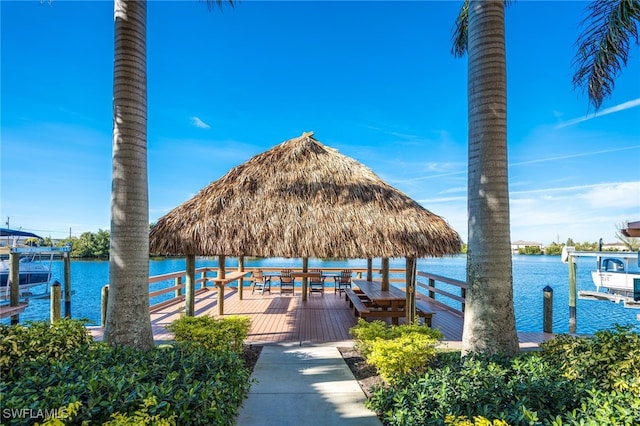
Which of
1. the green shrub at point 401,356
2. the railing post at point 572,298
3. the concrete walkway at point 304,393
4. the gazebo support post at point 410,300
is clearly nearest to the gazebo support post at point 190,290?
the concrete walkway at point 304,393

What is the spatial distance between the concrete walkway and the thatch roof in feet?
6.70

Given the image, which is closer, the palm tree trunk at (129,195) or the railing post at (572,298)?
the palm tree trunk at (129,195)

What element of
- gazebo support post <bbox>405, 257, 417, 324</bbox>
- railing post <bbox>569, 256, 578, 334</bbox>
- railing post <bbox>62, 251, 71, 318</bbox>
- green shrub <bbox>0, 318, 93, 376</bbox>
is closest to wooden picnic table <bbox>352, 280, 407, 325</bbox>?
gazebo support post <bbox>405, 257, 417, 324</bbox>

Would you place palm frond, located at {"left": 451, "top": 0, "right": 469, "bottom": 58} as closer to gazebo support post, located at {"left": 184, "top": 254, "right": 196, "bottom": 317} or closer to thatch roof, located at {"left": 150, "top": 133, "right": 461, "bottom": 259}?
thatch roof, located at {"left": 150, "top": 133, "right": 461, "bottom": 259}

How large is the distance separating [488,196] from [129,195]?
428 centimetres

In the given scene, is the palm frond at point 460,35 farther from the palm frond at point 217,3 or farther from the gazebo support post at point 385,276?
the gazebo support post at point 385,276

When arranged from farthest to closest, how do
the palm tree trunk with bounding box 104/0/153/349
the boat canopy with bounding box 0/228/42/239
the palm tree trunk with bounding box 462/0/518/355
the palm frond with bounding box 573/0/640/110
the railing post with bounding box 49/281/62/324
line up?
the boat canopy with bounding box 0/228/42/239
the railing post with bounding box 49/281/62/324
the palm frond with bounding box 573/0/640/110
the palm tree trunk with bounding box 104/0/153/349
the palm tree trunk with bounding box 462/0/518/355

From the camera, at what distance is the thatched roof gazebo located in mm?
6770

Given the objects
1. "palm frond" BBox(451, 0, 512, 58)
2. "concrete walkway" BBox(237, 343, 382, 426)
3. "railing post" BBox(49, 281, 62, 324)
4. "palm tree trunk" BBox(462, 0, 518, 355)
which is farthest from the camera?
"railing post" BBox(49, 281, 62, 324)

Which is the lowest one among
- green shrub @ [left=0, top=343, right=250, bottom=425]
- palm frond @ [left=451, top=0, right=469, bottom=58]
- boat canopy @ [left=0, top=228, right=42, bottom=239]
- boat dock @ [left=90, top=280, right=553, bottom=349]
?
boat dock @ [left=90, top=280, right=553, bottom=349]

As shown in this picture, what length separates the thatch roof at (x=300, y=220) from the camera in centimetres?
677

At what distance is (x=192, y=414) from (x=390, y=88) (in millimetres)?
17054

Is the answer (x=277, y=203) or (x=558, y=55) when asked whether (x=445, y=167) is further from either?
(x=277, y=203)

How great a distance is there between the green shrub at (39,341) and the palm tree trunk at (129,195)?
→ 38 cm
